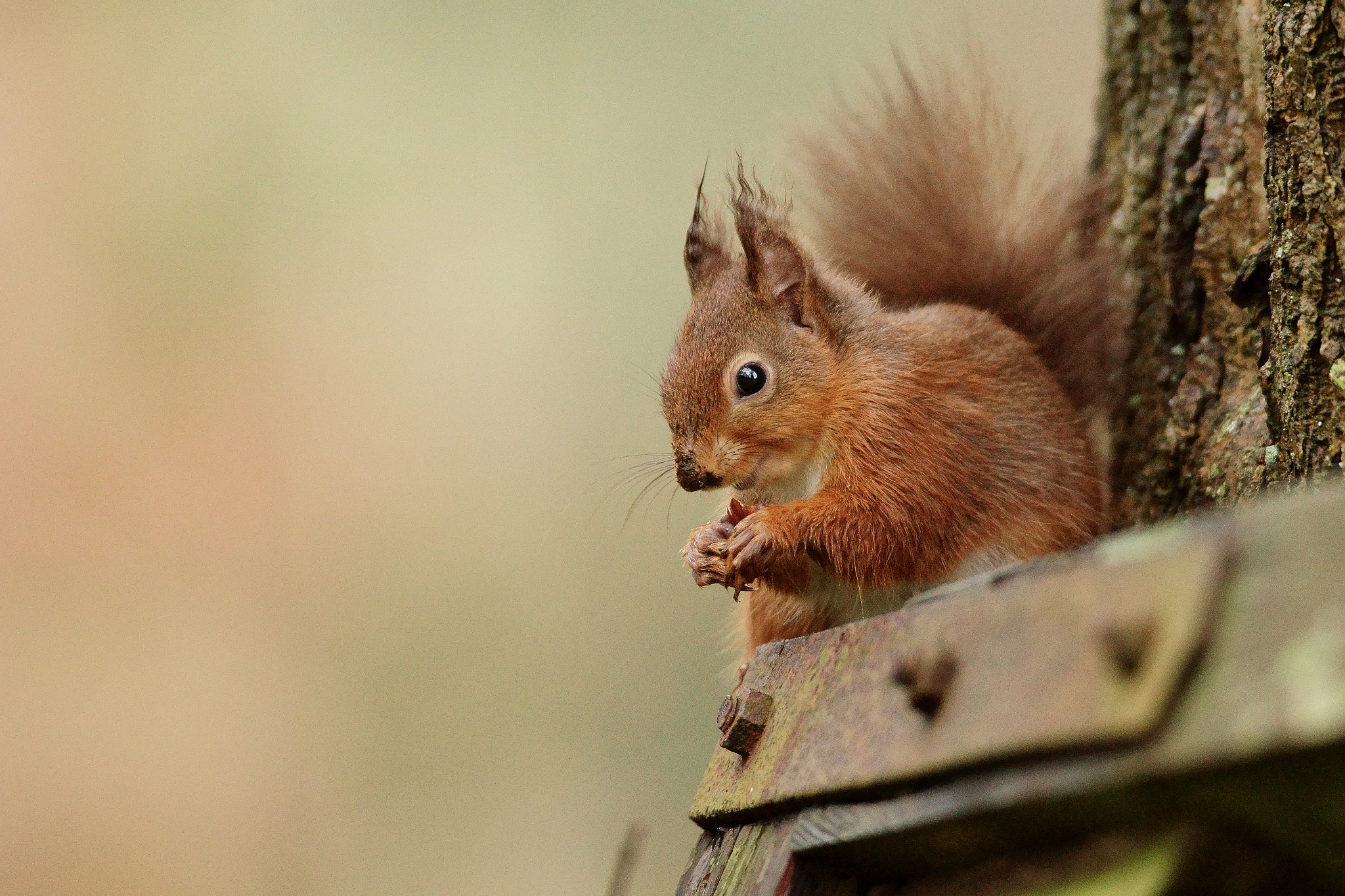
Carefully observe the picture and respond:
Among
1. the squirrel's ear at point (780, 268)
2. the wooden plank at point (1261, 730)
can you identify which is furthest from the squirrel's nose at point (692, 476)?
the wooden plank at point (1261, 730)

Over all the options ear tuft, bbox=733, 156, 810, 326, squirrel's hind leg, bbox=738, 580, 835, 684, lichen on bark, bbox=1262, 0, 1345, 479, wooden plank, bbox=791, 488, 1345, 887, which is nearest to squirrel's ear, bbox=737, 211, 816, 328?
ear tuft, bbox=733, 156, 810, 326

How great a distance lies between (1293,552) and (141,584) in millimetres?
3638

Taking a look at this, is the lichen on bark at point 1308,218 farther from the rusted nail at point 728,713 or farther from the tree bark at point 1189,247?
the rusted nail at point 728,713

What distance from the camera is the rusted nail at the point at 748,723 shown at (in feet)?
3.41

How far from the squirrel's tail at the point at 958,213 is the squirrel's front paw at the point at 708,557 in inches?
23.3

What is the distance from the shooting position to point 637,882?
388 cm

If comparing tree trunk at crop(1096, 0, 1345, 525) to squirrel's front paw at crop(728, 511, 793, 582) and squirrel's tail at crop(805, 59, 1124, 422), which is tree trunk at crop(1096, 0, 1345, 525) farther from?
squirrel's front paw at crop(728, 511, 793, 582)

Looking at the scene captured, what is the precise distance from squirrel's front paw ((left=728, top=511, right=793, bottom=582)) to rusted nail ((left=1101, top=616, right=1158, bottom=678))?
35.7 inches

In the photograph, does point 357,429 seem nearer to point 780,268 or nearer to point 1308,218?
point 780,268

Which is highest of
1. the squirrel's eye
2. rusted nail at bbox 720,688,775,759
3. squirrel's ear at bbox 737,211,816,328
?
squirrel's ear at bbox 737,211,816,328

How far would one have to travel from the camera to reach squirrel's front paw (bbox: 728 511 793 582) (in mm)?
1558

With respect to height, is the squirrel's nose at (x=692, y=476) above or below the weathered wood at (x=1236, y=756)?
above

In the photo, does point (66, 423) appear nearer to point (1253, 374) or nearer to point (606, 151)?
point (606, 151)

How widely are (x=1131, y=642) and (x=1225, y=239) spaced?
1.27 meters
